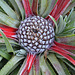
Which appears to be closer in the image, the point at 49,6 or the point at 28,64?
the point at 28,64

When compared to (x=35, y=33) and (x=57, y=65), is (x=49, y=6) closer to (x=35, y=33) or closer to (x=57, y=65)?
(x=35, y=33)

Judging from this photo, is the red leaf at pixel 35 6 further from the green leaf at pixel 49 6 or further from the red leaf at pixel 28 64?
the red leaf at pixel 28 64

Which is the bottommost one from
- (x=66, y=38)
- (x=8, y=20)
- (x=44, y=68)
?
(x=44, y=68)

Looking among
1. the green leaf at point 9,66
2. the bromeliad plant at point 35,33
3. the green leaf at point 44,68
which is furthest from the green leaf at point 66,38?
the green leaf at point 9,66

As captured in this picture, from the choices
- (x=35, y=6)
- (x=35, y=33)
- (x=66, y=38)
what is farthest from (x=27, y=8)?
(x=66, y=38)

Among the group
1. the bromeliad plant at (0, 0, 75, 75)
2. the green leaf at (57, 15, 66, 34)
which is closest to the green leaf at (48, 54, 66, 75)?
the bromeliad plant at (0, 0, 75, 75)

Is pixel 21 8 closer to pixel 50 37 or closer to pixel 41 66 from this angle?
pixel 50 37

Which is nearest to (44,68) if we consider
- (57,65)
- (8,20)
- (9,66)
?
(57,65)

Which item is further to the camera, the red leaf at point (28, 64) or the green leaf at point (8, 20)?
the green leaf at point (8, 20)

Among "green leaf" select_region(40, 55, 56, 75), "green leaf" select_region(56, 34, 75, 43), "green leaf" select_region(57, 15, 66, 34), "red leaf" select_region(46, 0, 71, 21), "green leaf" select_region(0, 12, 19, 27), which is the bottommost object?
"green leaf" select_region(40, 55, 56, 75)

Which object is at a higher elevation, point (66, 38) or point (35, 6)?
point (35, 6)

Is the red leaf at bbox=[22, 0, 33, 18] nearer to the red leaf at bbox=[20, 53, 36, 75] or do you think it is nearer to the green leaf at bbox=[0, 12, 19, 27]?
the green leaf at bbox=[0, 12, 19, 27]

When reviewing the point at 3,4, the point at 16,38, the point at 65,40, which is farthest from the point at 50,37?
the point at 3,4
